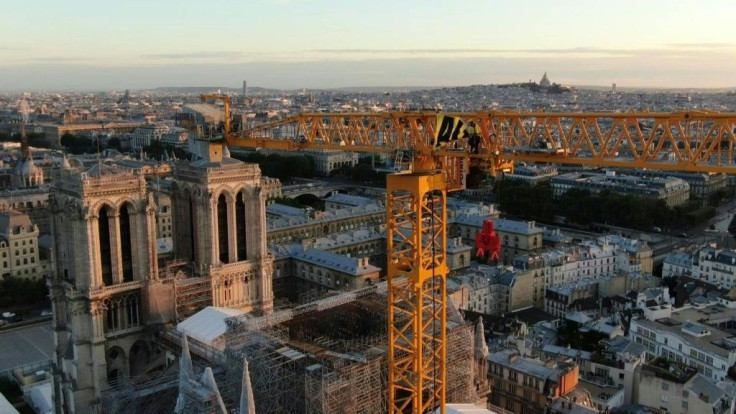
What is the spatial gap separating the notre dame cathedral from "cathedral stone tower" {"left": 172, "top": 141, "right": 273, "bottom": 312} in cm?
5

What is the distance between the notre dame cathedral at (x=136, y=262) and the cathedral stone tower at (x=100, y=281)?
0.14 ft

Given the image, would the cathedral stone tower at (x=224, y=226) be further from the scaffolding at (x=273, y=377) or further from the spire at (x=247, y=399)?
the spire at (x=247, y=399)

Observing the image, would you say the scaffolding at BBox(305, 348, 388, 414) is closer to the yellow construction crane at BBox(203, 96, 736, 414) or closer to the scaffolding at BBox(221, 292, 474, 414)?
the scaffolding at BBox(221, 292, 474, 414)

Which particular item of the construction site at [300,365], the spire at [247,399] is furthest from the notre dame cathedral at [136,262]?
the spire at [247,399]

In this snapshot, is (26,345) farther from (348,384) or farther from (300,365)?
(348,384)

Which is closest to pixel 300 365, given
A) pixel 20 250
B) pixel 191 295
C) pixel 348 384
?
pixel 348 384

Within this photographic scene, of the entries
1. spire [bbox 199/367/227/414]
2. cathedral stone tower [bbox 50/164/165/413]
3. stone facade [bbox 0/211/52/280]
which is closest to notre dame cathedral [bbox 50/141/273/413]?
cathedral stone tower [bbox 50/164/165/413]

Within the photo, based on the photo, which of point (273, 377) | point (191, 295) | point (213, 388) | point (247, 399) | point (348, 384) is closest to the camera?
point (247, 399)

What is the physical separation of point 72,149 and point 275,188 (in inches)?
2766

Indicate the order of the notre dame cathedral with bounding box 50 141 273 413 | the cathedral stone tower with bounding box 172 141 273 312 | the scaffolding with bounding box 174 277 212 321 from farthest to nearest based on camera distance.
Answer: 1. the cathedral stone tower with bounding box 172 141 273 312
2. the scaffolding with bounding box 174 277 212 321
3. the notre dame cathedral with bounding box 50 141 273 413

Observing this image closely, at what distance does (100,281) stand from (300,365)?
10605 mm

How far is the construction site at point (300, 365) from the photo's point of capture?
25.1 metres

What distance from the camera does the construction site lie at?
82.5 ft

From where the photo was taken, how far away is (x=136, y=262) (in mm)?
32469
